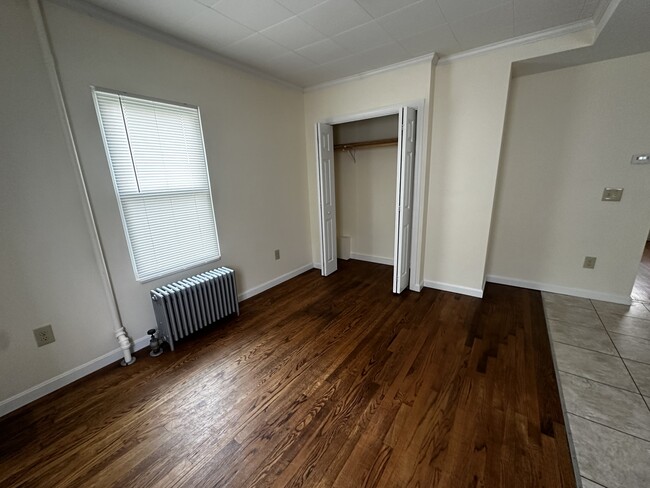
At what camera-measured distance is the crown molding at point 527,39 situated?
2062 mm

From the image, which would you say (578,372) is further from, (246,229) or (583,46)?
(246,229)

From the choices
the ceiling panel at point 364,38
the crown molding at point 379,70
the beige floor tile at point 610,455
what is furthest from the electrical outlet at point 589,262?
the ceiling panel at point 364,38

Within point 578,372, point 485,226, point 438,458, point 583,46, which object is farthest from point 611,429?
point 583,46

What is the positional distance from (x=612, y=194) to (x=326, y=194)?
3.02 metres

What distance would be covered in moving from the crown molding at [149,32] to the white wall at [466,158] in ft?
6.83

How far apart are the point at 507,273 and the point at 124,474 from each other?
3.90m

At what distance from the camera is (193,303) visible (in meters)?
2.31

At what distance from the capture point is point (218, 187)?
2.65m

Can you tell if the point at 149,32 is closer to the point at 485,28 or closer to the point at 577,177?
the point at 485,28

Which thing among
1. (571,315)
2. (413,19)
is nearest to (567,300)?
(571,315)

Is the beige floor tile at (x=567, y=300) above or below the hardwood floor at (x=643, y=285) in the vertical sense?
below

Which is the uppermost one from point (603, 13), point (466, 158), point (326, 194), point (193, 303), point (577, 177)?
point (603, 13)

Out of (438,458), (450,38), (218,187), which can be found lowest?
(438,458)

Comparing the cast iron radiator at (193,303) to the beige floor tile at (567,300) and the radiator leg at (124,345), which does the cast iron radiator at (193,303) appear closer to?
the radiator leg at (124,345)
